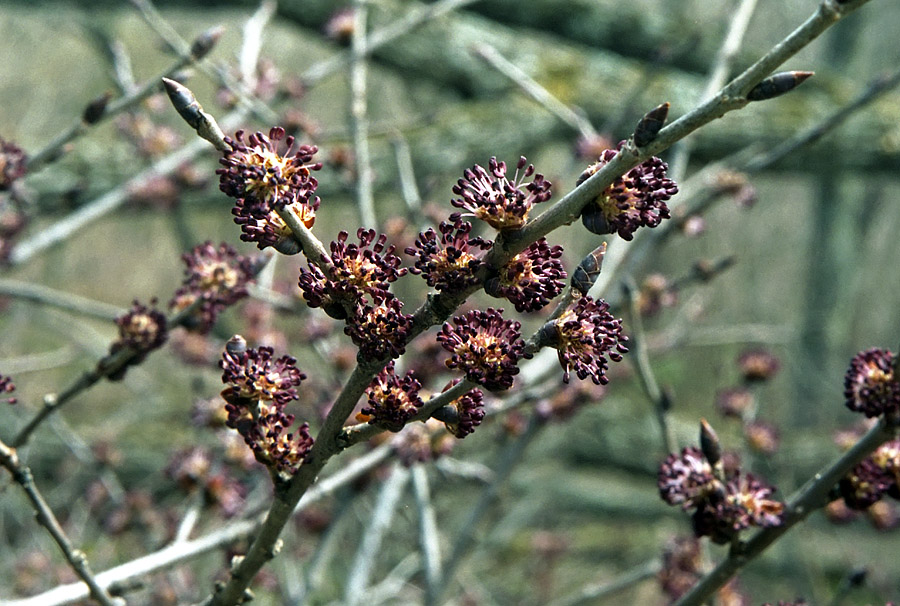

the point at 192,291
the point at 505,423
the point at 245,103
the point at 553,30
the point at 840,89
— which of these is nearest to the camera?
the point at 192,291

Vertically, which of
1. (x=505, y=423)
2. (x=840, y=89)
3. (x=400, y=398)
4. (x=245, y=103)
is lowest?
(x=400, y=398)

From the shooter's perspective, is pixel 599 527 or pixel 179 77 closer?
pixel 179 77

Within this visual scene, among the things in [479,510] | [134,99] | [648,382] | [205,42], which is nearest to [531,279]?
[648,382]

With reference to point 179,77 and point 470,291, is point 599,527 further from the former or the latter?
point 470,291

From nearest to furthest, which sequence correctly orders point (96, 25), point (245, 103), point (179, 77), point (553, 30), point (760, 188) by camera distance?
point (179, 77), point (245, 103), point (96, 25), point (553, 30), point (760, 188)

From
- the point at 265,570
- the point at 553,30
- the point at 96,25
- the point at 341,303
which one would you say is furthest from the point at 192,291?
the point at 553,30

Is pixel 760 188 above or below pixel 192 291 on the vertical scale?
above

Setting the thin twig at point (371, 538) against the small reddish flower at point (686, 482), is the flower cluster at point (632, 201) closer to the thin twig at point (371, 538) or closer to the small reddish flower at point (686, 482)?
the small reddish flower at point (686, 482)
